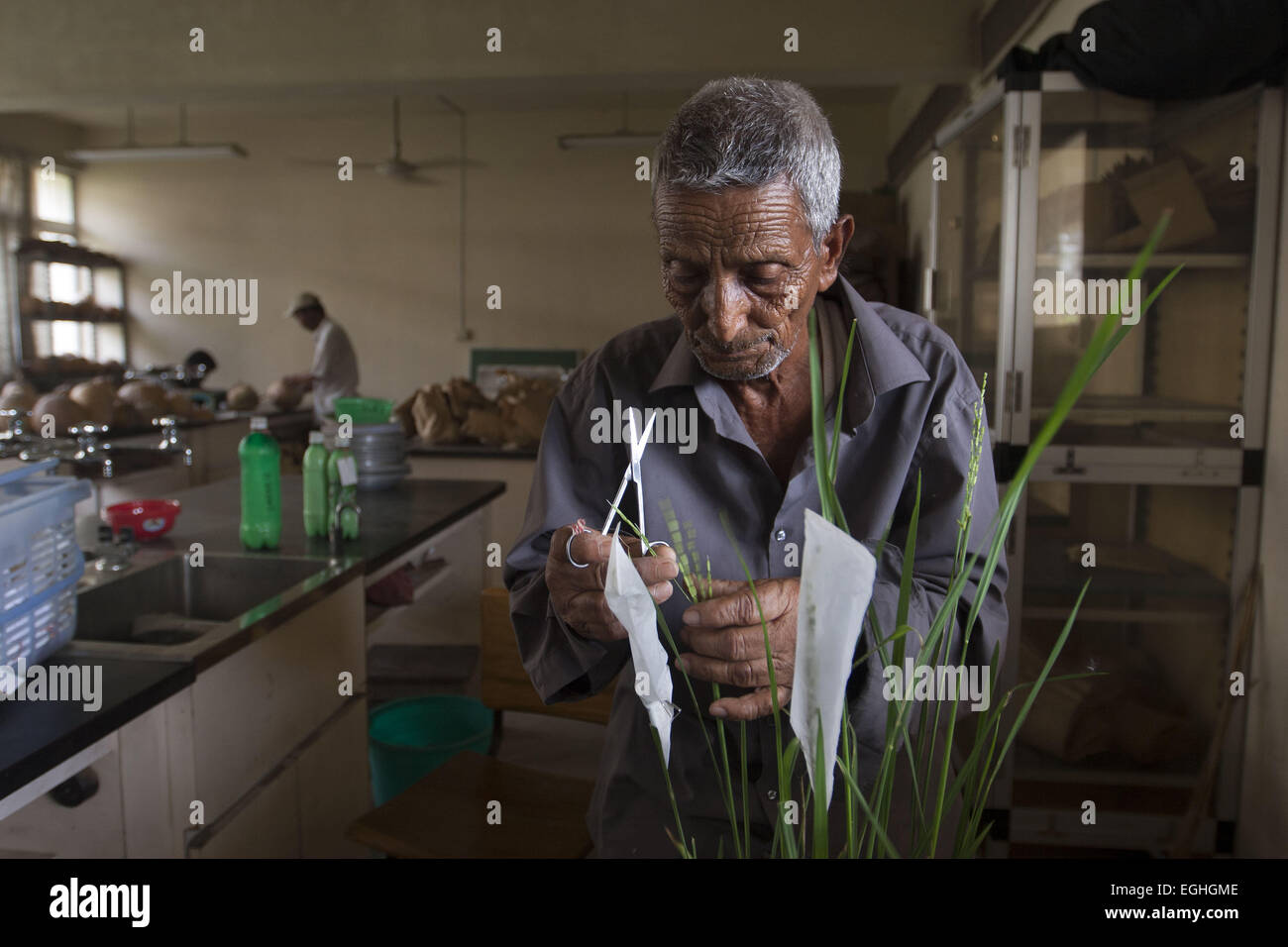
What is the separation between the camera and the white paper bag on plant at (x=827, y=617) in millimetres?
375

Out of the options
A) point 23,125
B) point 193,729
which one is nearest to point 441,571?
point 193,729

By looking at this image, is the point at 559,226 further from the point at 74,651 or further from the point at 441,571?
the point at 74,651

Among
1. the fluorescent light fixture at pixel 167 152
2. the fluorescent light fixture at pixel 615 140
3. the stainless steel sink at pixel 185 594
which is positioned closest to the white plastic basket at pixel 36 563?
the stainless steel sink at pixel 185 594

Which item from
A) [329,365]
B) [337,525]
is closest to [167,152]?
[329,365]

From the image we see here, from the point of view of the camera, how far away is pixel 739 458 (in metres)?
1.15

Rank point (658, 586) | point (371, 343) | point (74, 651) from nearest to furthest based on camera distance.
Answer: point (658, 586), point (74, 651), point (371, 343)

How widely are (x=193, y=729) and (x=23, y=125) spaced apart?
369 inches

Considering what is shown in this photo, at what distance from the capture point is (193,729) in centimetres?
151

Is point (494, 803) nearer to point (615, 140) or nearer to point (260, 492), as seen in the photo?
point (260, 492)

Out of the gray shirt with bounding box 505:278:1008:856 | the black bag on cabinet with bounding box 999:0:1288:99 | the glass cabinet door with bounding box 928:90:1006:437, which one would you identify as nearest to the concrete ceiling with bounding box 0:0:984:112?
the glass cabinet door with bounding box 928:90:1006:437

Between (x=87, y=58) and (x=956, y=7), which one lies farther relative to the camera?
(x=87, y=58)

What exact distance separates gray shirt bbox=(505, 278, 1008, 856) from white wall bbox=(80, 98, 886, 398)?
7588mm

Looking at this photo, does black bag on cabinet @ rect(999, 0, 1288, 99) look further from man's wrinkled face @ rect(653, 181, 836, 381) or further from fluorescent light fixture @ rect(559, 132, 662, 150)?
fluorescent light fixture @ rect(559, 132, 662, 150)

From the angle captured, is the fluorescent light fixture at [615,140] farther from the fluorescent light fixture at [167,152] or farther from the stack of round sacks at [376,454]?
the stack of round sacks at [376,454]
